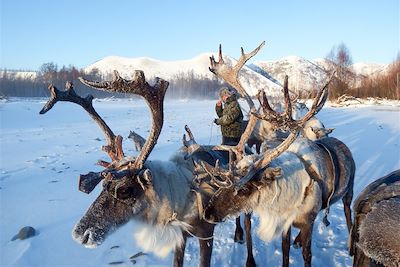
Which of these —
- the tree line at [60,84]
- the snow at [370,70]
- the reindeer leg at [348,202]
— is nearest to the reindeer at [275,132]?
the reindeer leg at [348,202]

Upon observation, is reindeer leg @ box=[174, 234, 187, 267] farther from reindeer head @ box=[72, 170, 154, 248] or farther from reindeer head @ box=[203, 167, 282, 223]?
reindeer head @ box=[72, 170, 154, 248]

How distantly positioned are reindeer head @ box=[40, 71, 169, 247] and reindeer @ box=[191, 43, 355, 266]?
2.23ft

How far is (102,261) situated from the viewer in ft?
15.4

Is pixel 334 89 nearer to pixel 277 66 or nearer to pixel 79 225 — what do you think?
pixel 79 225

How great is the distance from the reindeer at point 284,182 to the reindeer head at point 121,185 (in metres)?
0.68

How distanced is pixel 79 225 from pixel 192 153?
1.51m

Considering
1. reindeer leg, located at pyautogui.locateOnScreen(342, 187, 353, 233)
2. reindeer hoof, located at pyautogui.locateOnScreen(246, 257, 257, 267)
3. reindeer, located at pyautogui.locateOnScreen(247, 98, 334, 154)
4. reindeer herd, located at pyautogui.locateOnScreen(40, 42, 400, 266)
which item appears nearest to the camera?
reindeer herd, located at pyautogui.locateOnScreen(40, 42, 400, 266)

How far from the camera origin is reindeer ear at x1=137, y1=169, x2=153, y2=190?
3537 millimetres

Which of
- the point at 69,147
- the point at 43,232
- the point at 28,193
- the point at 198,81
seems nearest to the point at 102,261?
the point at 43,232

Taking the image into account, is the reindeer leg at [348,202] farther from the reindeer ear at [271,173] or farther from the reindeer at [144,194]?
the reindeer at [144,194]

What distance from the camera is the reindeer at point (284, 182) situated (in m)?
3.74

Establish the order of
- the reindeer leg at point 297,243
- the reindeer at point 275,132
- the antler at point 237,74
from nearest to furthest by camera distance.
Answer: the antler at point 237,74
the reindeer leg at point 297,243
the reindeer at point 275,132

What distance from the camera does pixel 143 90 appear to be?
11.2ft

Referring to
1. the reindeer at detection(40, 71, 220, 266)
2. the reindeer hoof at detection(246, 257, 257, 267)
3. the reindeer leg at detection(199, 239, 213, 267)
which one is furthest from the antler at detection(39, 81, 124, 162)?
the reindeer hoof at detection(246, 257, 257, 267)
